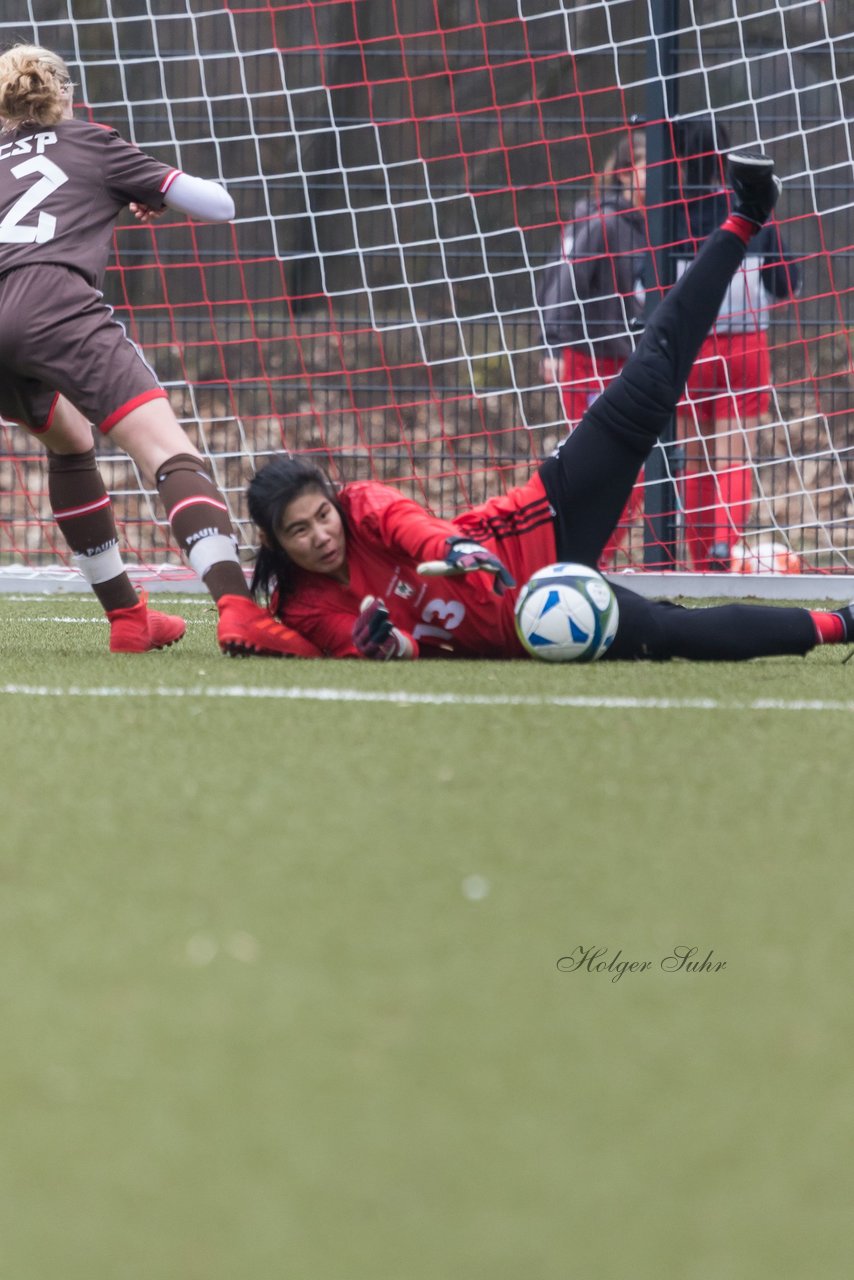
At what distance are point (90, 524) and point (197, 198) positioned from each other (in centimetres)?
87

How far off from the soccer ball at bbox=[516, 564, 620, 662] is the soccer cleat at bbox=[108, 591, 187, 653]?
3.27ft

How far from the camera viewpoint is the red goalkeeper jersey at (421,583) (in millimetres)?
3945

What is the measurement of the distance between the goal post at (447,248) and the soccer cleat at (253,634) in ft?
8.60

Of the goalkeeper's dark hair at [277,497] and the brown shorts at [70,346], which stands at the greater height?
the brown shorts at [70,346]

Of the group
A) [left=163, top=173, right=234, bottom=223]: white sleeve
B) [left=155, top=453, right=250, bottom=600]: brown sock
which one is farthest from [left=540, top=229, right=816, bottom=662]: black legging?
[left=163, top=173, right=234, bottom=223]: white sleeve

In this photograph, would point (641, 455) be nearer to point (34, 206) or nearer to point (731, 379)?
point (34, 206)

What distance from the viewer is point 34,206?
4.11 metres

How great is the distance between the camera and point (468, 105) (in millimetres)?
8859

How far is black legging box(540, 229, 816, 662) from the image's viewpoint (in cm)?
397

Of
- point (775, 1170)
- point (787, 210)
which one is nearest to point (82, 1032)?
point (775, 1170)

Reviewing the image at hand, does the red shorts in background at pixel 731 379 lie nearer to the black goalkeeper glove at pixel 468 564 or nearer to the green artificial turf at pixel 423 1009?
the black goalkeeper glove at pixel 468 564
